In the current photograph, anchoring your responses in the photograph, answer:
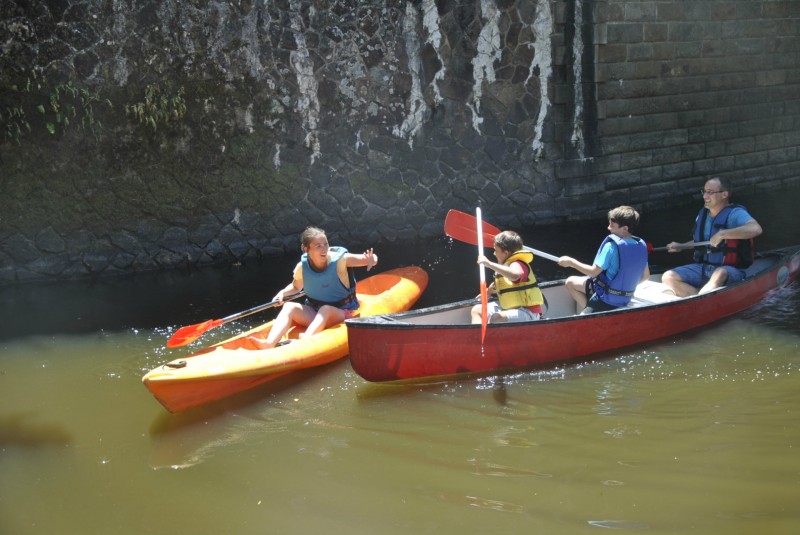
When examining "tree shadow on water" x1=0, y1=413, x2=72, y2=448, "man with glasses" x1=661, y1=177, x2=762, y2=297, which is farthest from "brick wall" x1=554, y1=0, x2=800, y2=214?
"tree shadow on water" x1=0, y1=413, x2=72, y2=448

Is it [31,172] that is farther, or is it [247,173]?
[247,173]

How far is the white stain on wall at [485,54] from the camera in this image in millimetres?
10500

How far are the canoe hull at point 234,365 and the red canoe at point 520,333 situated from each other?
1.64ft

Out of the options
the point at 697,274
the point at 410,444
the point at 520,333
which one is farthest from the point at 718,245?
the point at 410,444

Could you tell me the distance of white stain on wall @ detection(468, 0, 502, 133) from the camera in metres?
10.5

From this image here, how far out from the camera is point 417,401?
6410 millimetres

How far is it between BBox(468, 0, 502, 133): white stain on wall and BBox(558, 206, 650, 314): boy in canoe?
3980mm

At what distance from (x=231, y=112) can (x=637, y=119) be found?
5.15m

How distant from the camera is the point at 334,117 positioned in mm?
10156

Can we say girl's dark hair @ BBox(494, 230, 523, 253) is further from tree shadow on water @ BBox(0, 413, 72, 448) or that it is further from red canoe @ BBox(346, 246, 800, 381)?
tree shadow on water @ BBox(0, 413, 72, 448)

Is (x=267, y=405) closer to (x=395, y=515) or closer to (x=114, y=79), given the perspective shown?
(x=395, y=515)

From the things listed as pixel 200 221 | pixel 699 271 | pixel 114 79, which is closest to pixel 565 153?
pixel 699 271

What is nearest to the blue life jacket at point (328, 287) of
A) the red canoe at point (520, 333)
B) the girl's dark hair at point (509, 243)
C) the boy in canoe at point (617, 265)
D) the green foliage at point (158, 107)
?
the red canoe at point (520, 333)

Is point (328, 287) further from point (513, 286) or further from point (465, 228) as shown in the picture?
point (513, 286)
